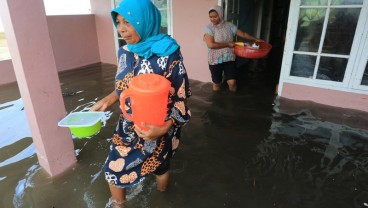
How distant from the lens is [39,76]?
1.90 m

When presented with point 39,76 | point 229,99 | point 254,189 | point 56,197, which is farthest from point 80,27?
point 254,189

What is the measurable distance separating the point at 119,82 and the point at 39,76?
2.78 ft

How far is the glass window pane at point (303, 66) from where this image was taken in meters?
3.73

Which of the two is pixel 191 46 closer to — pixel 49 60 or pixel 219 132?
pixel 219 132

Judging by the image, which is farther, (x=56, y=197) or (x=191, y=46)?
(x=191, y=46)

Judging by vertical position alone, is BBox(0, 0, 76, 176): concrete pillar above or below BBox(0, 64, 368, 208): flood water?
above

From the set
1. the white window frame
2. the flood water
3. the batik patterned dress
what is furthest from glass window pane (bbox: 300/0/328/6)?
the batik patterned dress

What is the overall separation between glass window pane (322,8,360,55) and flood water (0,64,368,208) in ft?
2.86

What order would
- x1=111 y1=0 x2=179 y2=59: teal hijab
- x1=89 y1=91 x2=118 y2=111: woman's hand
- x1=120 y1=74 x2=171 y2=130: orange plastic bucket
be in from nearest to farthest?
x1=120 y1=74 x2=171 y2=130: orange plastic bucket → x1=111 y1=0 x2=179 y2=59: teal hijab → x1=89 y1=91 x2=118 y2=111: woman's hand

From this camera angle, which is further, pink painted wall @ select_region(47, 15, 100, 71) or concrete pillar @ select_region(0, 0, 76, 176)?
pink painted wall @ select_region(47, 15, 100, 71)

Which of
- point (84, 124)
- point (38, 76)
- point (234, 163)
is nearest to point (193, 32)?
point (234, 163)

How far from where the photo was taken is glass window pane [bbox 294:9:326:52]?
350 cm

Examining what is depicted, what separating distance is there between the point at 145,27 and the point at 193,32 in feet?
11.6

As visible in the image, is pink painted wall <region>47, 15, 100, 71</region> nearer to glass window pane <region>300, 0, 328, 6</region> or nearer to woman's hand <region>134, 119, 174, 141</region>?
glass window pane <region>300, 0, 328, 6</region>
